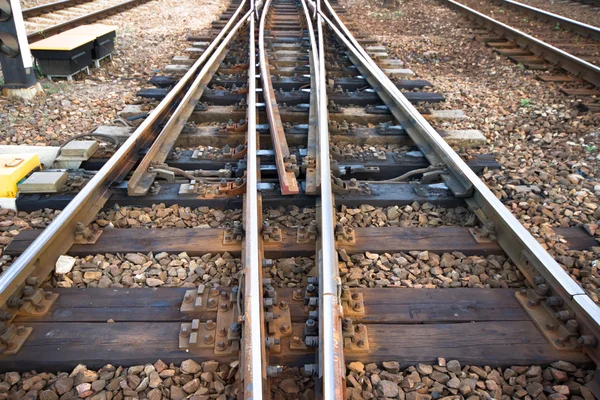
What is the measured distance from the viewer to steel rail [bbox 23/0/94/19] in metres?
9.15

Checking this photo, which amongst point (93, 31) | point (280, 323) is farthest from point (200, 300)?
point (93, 31)

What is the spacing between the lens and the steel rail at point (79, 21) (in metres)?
7.28

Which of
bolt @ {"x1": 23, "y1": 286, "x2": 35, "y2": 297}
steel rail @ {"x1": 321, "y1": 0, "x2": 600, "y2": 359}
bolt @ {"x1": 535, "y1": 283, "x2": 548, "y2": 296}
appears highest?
steel rail @ {"x1": 321, "y1": 0, "x2": 600, "y2": 359}

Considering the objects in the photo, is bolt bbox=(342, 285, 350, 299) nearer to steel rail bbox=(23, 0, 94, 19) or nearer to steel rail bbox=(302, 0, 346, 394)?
steel rail bbox=(302, 0, 346, 394)

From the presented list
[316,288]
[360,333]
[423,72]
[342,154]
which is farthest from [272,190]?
[423,72]

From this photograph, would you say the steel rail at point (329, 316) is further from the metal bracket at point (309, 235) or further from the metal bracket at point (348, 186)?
the metal bracket at point (348, 186)

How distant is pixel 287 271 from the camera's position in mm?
2686

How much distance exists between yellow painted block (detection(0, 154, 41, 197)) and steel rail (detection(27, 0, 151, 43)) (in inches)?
173

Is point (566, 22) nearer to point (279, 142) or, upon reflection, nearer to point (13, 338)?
point (279, 142)

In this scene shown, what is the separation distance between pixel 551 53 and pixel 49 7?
29.5 ft

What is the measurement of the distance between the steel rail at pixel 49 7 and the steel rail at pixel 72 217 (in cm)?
656

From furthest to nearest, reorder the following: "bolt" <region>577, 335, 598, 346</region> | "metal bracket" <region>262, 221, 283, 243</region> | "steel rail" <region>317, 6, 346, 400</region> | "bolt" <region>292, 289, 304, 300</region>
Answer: "metal bracket" <region>262, 221, 283, 243</region>, "bolt" <region>292, 289, 304, 300</region>, "bolt" <region>577, 335, 598, 346</region>, "steel rail" <region>317, 6, 346, 400</region>

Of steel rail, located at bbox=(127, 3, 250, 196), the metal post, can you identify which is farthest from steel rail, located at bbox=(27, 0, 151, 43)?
steel rail, located at bbox=(127, 3, 250, 196)

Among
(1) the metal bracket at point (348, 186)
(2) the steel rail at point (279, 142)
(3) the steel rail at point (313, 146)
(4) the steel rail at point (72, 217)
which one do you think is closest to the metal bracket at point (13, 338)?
(4) the steel rail at point (72, 217)
